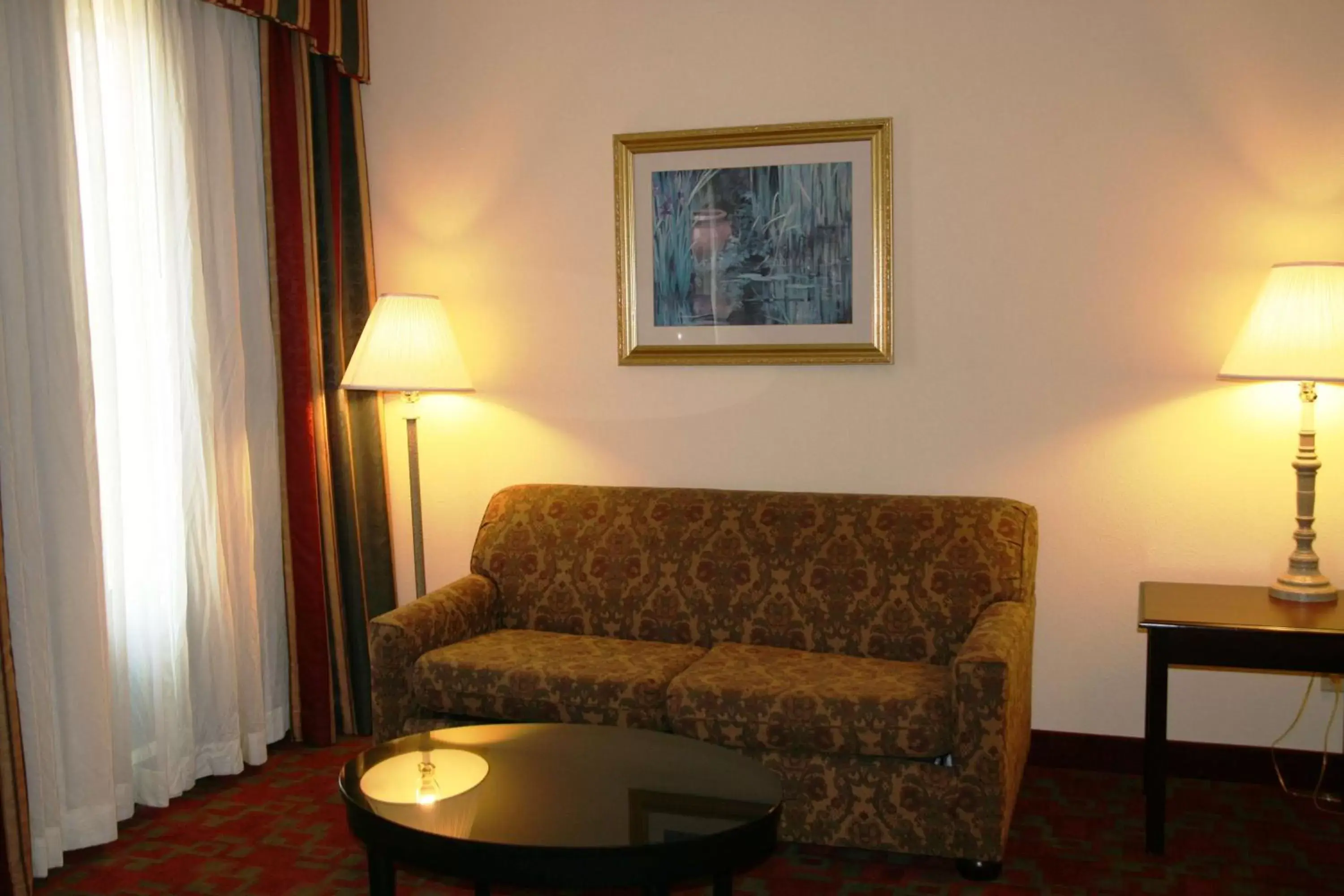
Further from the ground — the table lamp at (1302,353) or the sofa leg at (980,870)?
the table lamp at (1302,353)

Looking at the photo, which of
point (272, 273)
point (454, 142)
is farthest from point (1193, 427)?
point (272, 273)

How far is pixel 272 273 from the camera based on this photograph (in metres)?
3.84

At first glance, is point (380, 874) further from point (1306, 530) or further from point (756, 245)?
point (1306, 530)

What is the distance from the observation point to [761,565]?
3.60 metres

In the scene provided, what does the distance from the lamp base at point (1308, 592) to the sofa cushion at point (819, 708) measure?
38.3 inches

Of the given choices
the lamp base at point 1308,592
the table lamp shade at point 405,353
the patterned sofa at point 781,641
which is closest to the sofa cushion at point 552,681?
the patterned sofa at point 781,641

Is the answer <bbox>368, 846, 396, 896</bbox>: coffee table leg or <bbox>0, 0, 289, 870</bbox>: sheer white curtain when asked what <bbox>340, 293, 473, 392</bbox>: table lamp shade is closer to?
<bbox>0, 0, 289, 870</bbox>: sheer white curtain

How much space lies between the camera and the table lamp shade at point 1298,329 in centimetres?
302

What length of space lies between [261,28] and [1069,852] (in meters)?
3.47

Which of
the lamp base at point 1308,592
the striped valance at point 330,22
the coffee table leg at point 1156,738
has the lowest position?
the coffee table leg at point 1156,738

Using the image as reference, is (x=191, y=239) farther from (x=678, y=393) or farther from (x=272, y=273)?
(x=678, y=393)

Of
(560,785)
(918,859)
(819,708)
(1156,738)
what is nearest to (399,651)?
(560,785)

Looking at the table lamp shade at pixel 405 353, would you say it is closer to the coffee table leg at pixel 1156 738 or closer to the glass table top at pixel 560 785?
the glass table top at pixel 560 785

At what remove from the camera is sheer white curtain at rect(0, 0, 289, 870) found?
309cm
